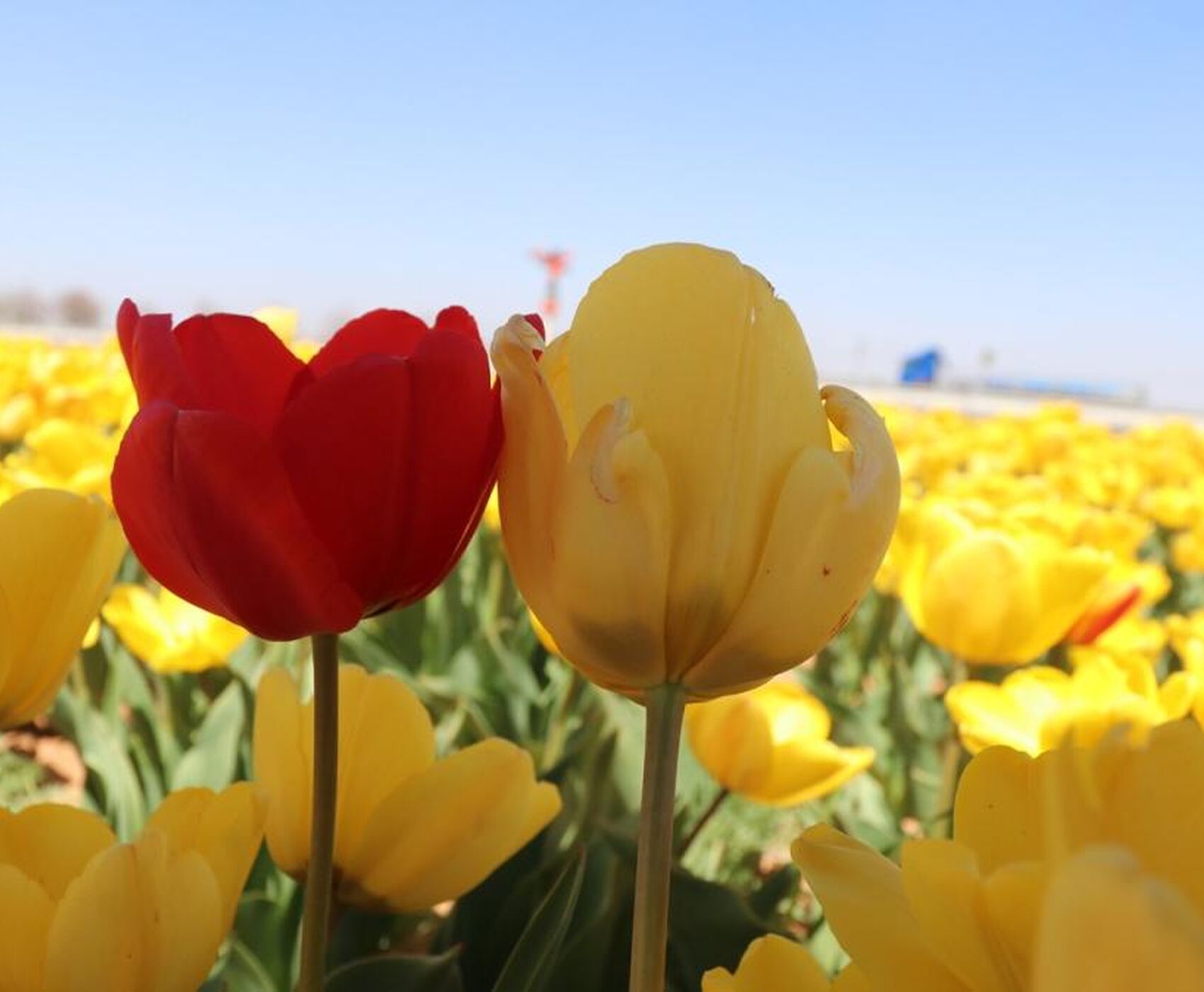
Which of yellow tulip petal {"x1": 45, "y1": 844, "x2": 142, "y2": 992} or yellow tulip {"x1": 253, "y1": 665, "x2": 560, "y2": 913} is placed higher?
yellow tulip petal {"x1": 45, "y1": 844, "x2": 142, "y2": 992}

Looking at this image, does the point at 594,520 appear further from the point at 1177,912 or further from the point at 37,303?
the point at 37,303

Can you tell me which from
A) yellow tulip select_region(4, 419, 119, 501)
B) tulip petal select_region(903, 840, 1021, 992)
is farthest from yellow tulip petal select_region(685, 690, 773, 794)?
yellow tulip select_region(4, 419, 119, 501)

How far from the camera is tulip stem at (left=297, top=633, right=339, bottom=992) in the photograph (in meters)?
0.42

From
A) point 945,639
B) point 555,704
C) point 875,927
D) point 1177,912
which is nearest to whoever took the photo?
point 1177,912

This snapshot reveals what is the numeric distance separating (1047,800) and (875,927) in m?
0.11

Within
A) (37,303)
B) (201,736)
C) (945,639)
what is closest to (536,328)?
(945,639)

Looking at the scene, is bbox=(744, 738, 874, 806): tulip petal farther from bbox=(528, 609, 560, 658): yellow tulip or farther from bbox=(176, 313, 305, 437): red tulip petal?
bbox=(176, 313, 305, 437): red tulip petal

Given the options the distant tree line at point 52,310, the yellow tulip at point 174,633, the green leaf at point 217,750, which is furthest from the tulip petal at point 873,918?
the distant tree line at point 52,310

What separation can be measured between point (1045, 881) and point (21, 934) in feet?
0.96

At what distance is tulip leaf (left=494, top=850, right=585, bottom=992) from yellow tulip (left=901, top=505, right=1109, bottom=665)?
0.71 m

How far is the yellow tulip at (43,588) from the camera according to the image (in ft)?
1.55

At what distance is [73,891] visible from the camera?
1.21 feet

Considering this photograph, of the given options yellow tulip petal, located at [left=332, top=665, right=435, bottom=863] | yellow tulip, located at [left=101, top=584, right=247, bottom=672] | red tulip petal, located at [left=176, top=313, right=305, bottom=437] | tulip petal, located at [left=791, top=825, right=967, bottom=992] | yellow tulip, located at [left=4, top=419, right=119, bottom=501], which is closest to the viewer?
→ tulip petal, located at [left=791, top=825, right=967, bottom=992]

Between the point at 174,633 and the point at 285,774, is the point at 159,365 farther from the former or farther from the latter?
the point at 174,633
